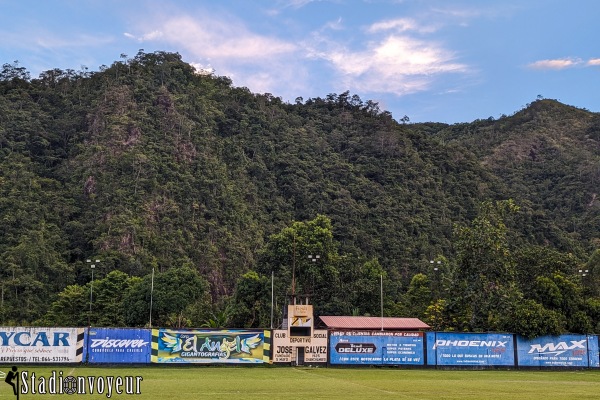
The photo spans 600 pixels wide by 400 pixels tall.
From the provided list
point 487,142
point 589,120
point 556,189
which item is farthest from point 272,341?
point 589,120

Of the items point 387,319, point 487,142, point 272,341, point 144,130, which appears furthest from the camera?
point 487,142

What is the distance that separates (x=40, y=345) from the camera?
34.5m

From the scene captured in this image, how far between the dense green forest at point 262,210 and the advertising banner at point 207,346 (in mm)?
16970

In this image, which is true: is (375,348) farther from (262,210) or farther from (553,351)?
(262,210)

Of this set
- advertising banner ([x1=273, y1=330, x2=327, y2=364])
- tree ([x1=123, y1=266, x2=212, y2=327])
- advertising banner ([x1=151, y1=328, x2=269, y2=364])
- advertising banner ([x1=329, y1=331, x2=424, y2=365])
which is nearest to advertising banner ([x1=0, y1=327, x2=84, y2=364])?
advertising banner ([x1=151, y1=328, x2=269, y2=364])

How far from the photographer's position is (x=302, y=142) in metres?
131

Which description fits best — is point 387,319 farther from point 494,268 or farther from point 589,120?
point 589,120

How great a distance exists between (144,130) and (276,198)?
26.2 meters

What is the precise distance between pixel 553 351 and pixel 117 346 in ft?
89.2

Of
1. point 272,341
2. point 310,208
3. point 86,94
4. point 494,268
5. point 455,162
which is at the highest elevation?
point 86,94

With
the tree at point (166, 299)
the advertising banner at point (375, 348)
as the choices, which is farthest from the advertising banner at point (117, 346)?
the tree at point (166, 299)

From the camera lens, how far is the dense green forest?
6360 centimetres

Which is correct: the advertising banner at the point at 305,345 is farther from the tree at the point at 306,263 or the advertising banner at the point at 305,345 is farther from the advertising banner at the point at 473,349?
the tree at the point at 306,263

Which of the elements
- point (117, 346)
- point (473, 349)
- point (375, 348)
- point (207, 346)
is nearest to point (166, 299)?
point (207, 346)
